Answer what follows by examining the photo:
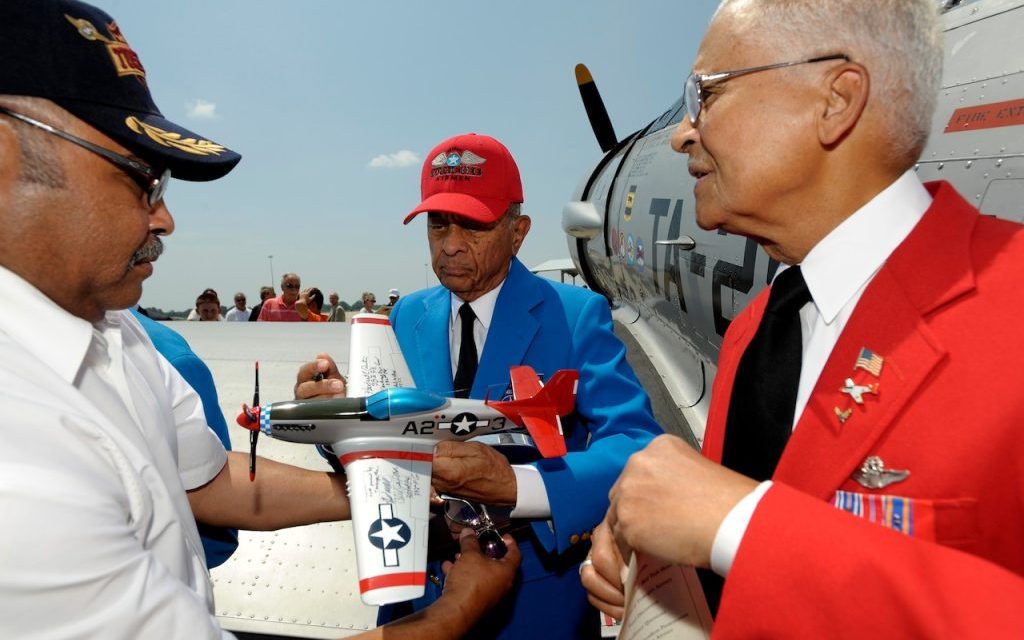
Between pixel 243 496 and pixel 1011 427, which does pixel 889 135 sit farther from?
pixel 243 496

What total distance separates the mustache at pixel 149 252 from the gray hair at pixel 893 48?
1.87 meters

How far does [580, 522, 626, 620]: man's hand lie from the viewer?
60.8 inches

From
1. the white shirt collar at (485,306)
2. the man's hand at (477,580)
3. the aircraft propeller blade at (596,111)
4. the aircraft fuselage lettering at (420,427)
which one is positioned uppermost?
the aircraft propeller blade at (596,111)

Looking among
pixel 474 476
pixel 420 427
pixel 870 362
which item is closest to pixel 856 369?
pixel 870 362

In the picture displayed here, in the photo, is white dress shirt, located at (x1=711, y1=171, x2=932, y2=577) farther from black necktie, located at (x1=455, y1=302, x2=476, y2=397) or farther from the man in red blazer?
black necktie, located at (x1=455, y1=302, x2=476, y2=397)

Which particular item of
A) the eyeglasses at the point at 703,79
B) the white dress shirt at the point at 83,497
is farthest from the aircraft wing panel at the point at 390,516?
the eyeglasses at the point at 703,79

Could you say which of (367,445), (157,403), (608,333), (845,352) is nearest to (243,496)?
(367,445)

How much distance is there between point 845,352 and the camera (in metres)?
1.23

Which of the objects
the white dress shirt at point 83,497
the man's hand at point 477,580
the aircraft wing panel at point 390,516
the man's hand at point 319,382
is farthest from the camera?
the man's hand at point 319,382

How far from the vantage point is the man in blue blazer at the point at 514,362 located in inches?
93.6

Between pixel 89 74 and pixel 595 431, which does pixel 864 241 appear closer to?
pixel 595 431

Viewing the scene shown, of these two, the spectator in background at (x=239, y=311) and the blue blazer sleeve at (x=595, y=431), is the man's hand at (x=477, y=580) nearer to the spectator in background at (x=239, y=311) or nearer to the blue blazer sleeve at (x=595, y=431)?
the blue blazer sleeve at (x=595, y=431)

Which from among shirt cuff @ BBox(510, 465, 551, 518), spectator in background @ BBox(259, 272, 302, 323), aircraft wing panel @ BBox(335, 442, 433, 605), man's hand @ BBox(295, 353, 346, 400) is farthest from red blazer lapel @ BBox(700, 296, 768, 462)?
spectator in background @ BBox(259, 272, 302, 323)

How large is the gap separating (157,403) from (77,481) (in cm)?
67
